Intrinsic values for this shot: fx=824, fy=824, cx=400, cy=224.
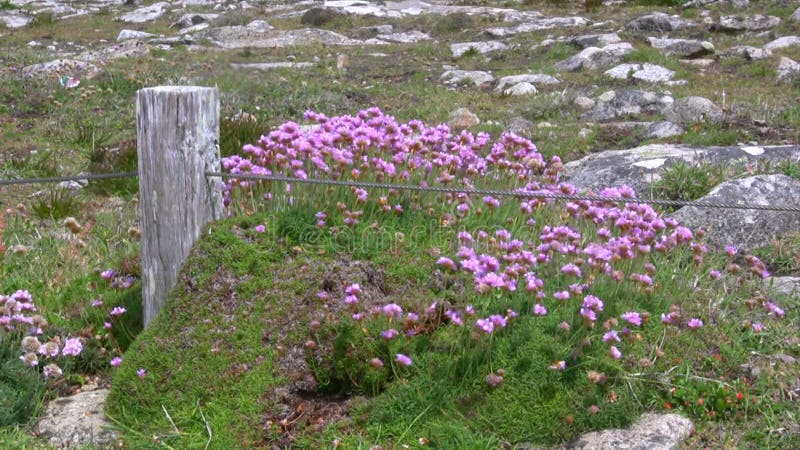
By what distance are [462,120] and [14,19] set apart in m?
21.3

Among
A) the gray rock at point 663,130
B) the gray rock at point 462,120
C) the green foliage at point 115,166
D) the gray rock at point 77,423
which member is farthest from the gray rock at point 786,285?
the gray rock at point 462,120

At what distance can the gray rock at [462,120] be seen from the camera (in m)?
11.2

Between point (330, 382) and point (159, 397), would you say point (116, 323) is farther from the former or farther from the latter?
point (330, 382)

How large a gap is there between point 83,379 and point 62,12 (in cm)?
2950

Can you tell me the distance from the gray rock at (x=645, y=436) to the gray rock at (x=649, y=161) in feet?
13.1

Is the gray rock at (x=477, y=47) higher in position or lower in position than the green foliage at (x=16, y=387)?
lower

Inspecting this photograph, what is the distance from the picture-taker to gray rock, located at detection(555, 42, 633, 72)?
15398 millimetres

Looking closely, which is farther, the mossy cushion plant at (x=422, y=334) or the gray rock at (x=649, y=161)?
the gray rock at (x=649, y=161)

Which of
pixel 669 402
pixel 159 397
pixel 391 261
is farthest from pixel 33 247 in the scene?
pixel 669 402

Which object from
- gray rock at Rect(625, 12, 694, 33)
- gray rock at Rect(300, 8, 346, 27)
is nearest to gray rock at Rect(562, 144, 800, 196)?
gray rock at Rect(625, 12, 694, 33)

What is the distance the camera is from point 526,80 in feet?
47.3

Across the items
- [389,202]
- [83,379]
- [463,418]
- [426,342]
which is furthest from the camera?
[389,202]

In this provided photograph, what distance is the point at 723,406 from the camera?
382 centimetres

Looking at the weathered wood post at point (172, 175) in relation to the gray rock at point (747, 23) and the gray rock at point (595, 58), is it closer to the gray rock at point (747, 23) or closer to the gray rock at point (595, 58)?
the gray rock at point (595, 58)
